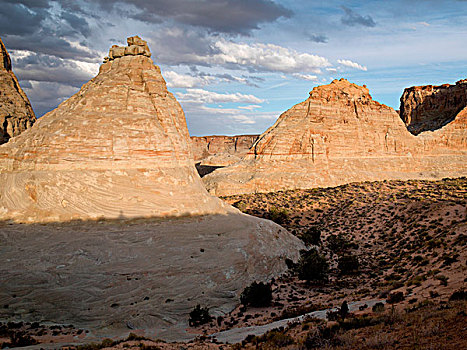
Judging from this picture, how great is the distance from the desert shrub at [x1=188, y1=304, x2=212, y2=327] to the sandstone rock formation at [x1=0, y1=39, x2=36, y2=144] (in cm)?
5084

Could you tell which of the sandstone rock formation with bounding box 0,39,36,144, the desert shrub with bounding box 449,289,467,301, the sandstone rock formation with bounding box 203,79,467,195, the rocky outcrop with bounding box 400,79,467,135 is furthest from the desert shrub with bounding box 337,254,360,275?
the rocky outcrop with bounding box 400,79,467,135

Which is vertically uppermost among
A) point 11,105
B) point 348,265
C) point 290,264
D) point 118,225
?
point 11,105

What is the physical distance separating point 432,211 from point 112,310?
28.9 meters

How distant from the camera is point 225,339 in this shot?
1196cm

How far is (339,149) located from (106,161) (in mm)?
40518

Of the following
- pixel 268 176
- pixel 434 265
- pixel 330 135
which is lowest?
pixel 434 265

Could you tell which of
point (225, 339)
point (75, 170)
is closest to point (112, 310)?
point (225, 339)

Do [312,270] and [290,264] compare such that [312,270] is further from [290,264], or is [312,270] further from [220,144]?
[220,144]

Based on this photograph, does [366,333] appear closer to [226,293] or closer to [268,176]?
[226,293]

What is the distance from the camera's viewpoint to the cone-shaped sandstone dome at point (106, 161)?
1689 centimetres

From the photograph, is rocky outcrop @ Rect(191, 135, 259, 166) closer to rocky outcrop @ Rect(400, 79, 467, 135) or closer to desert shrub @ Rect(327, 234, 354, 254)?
rocky outcrop @ Rect(400, 79, 467, 135)

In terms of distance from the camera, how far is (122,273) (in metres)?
15.6

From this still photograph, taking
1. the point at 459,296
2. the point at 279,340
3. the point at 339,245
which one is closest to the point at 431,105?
the point at 339,245

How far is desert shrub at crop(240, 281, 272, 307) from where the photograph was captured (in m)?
16.7
